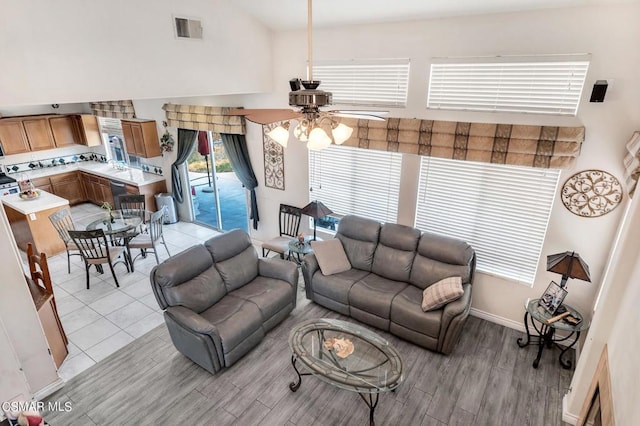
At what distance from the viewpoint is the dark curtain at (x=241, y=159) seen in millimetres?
6062

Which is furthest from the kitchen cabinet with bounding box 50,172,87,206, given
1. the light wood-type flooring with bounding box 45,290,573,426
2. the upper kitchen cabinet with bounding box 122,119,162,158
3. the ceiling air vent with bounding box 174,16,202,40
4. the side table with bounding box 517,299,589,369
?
the side table with bounding box 517,299,589,369

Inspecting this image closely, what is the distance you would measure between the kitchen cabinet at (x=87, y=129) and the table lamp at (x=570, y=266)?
367 inches

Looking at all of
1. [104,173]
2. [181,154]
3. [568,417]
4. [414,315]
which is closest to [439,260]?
[414,315]

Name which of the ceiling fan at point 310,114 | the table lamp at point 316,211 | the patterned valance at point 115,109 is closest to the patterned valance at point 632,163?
the ceiling fan at point 310,114

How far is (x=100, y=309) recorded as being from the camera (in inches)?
189

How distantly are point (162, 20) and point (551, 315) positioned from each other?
518 cm

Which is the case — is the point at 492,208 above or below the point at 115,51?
below

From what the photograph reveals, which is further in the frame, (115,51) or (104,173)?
(104,173)

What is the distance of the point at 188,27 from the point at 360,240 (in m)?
3.37

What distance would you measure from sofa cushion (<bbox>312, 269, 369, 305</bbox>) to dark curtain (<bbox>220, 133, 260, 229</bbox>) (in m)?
2.24

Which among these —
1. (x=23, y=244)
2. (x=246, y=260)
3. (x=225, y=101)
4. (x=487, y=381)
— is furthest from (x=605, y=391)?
(x=23, y=244)

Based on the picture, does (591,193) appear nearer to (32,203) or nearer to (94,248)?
(94,248)

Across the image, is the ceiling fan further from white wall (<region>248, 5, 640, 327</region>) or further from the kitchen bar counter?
the kitchen bar counter

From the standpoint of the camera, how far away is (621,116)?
10.9 feet
